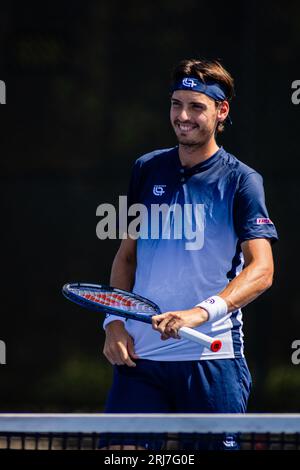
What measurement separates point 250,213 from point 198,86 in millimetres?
497

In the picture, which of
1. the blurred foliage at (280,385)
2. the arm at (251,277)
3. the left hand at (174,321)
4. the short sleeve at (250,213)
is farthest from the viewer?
the blurred foliage at (280,385)

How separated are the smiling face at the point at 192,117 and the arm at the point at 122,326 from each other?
44 centimetres

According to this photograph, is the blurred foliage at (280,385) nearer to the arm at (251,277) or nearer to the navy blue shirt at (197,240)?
the navy blue shirt at (197,240)

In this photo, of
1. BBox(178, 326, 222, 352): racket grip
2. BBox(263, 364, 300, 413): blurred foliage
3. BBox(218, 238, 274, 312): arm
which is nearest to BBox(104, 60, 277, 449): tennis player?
BBox(218, 238, 274, 312): arm

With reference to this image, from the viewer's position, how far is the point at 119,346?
452cm

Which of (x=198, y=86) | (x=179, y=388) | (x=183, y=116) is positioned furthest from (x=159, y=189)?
(x=179, y=388)

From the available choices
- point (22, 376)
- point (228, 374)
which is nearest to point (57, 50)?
point (22, 376)

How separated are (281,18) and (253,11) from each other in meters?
0.16

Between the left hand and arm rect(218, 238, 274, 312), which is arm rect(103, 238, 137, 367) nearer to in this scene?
the left hand

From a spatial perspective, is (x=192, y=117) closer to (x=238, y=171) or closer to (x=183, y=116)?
(x=183, y=116)

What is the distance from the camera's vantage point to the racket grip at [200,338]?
4219mm

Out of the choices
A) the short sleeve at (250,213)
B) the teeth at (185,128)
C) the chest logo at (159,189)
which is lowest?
the short sleeve at (250,213)

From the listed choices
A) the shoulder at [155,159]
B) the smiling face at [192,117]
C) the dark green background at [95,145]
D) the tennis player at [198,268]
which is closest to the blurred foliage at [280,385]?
the dark green background at [95,145]

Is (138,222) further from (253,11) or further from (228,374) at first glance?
(253,11)
